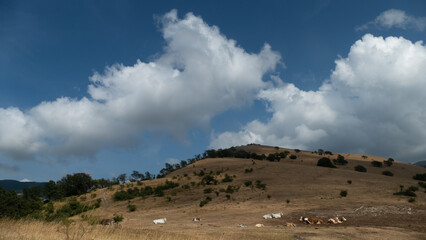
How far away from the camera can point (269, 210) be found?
27.1 metres

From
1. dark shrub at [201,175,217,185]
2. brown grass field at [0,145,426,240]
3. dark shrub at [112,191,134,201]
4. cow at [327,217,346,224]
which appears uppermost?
dark shrub at [201,175,217,185]

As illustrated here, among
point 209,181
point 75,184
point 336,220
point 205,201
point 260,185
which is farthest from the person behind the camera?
point 75,184

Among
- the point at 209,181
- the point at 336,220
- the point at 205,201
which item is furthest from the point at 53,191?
the point at 336,220

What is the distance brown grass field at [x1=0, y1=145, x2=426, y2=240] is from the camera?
11.0m

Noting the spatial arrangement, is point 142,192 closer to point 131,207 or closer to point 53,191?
point 131,207

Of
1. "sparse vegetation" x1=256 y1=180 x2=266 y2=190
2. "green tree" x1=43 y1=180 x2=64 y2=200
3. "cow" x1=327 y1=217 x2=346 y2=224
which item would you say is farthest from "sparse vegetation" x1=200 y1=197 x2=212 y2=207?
"green tree" x1=43 y1=180 x2=64 y2=200

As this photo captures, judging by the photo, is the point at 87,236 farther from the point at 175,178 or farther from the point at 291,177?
the point at 175,178

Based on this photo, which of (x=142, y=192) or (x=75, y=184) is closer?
(x=142, y=192)

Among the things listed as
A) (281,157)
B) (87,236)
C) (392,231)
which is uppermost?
(281,157)

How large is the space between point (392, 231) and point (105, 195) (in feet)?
133

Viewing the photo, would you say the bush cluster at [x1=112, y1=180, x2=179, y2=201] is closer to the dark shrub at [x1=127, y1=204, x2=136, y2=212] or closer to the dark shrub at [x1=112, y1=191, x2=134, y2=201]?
the dark shrub at [x1=112, y1=191, x2=134, y2=201]

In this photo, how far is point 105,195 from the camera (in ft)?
146

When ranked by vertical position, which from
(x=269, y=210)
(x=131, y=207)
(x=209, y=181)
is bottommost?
(x=269, y=210)

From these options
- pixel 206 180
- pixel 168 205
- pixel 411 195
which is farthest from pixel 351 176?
pixel 168 205
